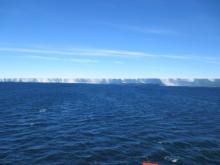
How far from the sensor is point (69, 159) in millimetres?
25875

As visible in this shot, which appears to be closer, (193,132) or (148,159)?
(148,159)

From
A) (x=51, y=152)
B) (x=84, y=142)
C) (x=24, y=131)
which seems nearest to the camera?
(x=51, y=152)

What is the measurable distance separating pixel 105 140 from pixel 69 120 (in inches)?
708

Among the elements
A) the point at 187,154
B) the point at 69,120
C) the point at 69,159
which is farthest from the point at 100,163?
the point at 69,120

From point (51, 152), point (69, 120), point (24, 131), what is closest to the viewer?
point (51, 152)

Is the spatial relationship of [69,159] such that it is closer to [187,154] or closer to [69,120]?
[187,154]

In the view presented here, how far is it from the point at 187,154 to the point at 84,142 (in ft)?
50.2

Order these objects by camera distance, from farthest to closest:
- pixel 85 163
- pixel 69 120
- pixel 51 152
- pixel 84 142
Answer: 1. pixel 69 120
2. pixel 84 142
3. pixel 51 152
4. pixel 85 163

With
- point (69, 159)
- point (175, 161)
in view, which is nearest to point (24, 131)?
point (69, 159)

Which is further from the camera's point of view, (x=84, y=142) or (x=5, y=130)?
(x=5, y=130)

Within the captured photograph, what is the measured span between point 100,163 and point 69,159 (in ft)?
13.0

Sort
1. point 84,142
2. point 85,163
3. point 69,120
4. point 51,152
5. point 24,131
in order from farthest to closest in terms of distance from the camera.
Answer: point 69,120 → point 24,131 → point 84,142 → point 51,152 → point 85,163

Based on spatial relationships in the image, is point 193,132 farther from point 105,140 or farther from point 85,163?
point 85,163

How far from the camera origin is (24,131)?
3838cm
